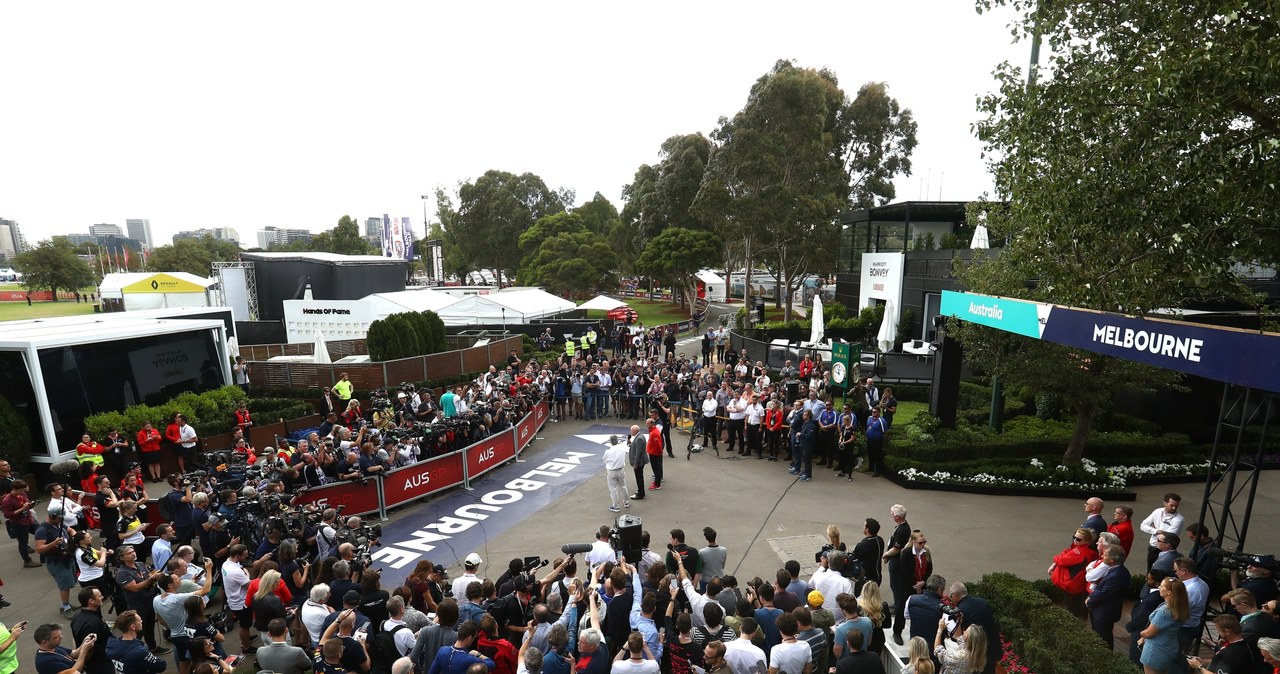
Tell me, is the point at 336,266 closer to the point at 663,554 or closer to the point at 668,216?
the point at 668,216

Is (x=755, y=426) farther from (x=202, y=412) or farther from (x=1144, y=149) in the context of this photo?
(x=202, y=412)

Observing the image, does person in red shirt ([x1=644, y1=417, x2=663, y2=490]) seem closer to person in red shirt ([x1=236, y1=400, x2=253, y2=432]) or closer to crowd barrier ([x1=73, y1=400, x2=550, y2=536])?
crowd barrier ([x1=73, y1=400, x2=550, y2=536])

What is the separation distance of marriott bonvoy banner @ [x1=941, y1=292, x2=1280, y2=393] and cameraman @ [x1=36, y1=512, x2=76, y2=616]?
12392 millimetres

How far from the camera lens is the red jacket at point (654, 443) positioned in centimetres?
1206

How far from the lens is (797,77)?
115ft

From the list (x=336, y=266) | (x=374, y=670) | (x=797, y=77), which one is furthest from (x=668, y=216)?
(x=374, y=670)

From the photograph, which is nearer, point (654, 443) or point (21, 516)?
point (21, 516)

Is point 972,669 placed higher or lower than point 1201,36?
lower

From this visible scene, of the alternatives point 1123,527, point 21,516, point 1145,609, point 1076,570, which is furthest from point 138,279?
point 1145,609

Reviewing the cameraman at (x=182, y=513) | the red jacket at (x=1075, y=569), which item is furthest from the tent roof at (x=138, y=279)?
the red jacket at (x=1075, y=569)

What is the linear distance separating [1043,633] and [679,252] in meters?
39.1

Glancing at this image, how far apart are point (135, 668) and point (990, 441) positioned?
13.7m

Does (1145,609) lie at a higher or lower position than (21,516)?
higher

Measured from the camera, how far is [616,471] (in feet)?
35.8
